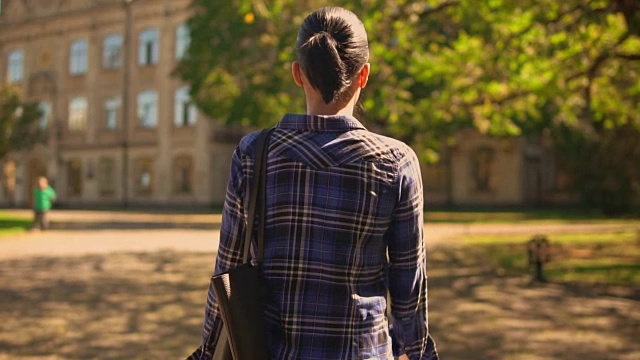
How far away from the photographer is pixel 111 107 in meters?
39.9

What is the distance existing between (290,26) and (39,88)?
107 ft

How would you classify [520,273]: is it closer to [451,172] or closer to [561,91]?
[561,91]

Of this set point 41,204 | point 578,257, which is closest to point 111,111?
point 41,204

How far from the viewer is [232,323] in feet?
5.59

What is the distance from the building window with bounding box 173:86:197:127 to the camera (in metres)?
36.6

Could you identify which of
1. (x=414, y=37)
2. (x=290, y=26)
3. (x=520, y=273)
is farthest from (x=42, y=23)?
(x=520, y=273)

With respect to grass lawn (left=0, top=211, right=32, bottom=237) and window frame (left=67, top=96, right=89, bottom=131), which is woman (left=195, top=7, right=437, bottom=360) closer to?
grass lawn (left=0, top=211, right=32, bottom=237)

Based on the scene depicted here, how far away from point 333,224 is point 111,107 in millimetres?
40644

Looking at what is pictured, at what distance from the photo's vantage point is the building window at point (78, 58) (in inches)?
1608

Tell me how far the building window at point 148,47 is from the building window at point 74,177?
8420mm

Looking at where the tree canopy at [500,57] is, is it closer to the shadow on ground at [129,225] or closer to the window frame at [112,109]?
the shadow on ground at [129,225]

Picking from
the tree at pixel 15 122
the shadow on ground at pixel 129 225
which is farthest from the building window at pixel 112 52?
the shadow on ground at pixel 129 225

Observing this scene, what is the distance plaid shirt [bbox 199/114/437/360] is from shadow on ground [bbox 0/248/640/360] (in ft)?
13.3

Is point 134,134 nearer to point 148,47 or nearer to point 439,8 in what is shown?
point 148,47
